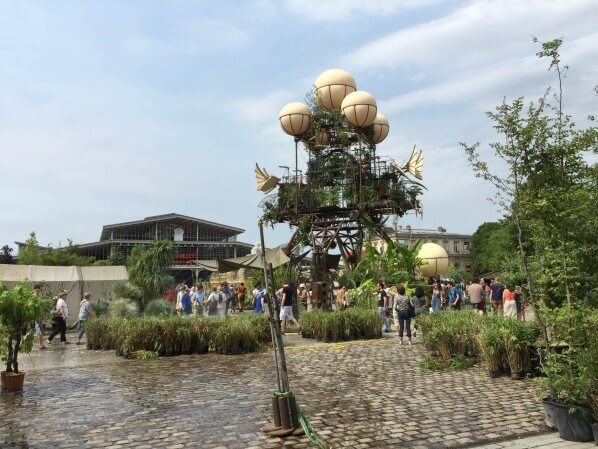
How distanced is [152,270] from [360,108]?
12.0 meters

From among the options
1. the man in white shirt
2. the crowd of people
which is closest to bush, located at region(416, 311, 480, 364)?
the crowd of people

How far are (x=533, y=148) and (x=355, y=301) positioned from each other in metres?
15.3

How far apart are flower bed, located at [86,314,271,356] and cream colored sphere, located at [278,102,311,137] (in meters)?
12.0

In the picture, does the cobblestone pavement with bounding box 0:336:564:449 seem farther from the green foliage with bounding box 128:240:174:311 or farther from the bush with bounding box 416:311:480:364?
the green foliage with bounding box 128:240:174:311

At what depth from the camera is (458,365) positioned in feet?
35.5

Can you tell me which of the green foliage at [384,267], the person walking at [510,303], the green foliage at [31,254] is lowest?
the person walking at [510,303]

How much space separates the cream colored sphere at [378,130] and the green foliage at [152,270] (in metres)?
11.0

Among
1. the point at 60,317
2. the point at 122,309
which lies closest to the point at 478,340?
the point at 60,317

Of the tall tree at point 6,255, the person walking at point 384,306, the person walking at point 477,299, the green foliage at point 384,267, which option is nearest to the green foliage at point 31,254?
the tall tree at point 6,255

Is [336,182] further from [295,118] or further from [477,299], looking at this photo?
[477,299]

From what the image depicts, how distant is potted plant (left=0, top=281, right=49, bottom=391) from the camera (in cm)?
934

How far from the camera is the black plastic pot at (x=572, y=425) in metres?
5.99

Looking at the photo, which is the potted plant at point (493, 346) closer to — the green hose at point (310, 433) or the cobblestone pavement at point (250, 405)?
the cobblestone pavement at point (250, 405)

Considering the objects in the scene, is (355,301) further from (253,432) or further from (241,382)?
(253,432)
